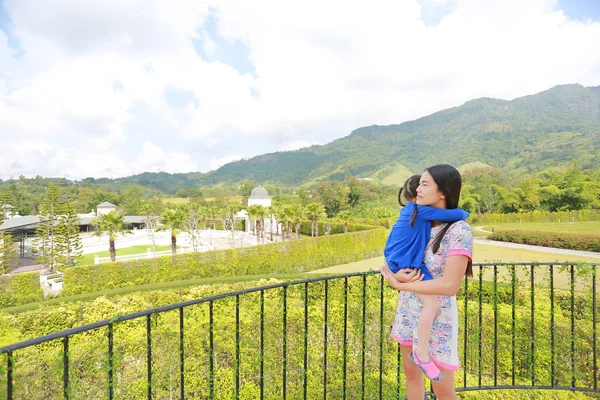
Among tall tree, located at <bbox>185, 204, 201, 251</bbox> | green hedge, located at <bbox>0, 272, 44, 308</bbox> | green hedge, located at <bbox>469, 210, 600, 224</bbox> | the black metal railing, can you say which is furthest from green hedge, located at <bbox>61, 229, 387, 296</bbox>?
green hedge, located at <bbox>469, 210, 600, 224</bbox>

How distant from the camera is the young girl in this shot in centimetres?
154

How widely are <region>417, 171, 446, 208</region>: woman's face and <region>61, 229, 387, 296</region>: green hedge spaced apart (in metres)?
13.6

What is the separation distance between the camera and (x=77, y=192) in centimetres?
6481

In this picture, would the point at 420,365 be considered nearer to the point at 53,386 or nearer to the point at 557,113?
the point at 53,386

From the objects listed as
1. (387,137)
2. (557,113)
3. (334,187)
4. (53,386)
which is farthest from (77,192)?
(557,113)

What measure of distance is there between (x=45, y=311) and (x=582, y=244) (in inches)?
1055

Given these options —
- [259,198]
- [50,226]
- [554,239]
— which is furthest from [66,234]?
[554,239]

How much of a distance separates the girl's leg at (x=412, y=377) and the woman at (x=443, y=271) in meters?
0.15

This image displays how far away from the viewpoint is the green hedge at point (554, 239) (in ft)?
65.2

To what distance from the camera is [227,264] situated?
15.0m

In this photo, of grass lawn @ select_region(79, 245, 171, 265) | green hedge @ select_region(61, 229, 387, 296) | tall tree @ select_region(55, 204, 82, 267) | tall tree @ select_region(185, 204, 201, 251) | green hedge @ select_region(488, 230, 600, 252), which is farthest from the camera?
tall tree @ select_region(185, 204, 201, 251)

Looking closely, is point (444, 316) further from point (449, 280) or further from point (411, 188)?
point (411, 188)

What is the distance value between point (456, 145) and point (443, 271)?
412 ft

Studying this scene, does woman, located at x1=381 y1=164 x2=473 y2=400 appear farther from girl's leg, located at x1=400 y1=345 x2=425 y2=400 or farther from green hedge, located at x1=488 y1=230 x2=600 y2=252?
green hedge, located at x1=488 y1=230 x2=600 y2=252
